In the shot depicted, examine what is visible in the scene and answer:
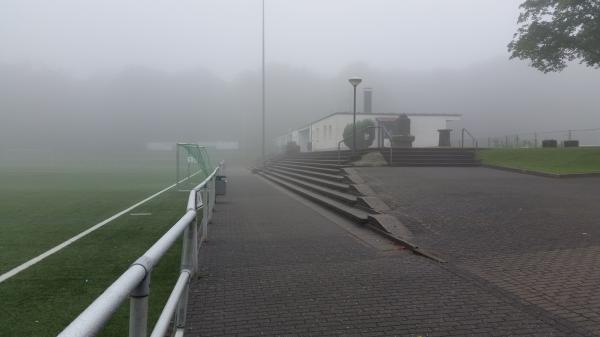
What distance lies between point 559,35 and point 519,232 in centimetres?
1643

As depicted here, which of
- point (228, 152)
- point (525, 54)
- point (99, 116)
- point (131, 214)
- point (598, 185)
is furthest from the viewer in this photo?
point (99, 116)

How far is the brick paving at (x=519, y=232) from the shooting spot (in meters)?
4.62

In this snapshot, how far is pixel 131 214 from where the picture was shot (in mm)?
10938

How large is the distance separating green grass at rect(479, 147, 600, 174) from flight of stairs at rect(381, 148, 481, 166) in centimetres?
58

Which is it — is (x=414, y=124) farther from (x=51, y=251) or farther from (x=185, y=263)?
(x=185, y=263)

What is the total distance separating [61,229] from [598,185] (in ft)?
42.8

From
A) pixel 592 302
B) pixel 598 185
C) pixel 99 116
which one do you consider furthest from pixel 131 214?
pixel 99 116

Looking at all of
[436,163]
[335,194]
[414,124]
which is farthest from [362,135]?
[335,194]

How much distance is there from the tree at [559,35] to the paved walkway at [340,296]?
1715 cm

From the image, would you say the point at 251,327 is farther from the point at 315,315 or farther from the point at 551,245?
the point at 551,245

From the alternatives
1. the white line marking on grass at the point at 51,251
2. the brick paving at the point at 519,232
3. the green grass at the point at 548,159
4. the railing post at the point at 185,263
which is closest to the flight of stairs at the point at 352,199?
the brick paving at the point at 519,232

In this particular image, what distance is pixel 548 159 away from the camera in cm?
1830

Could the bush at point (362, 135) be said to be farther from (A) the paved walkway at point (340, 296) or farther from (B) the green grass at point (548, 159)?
(A) the paved walkway at point (340, 296)

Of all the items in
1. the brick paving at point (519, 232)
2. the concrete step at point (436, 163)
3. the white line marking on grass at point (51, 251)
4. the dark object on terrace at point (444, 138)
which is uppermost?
the dark object on terrace at point (444, 138)
